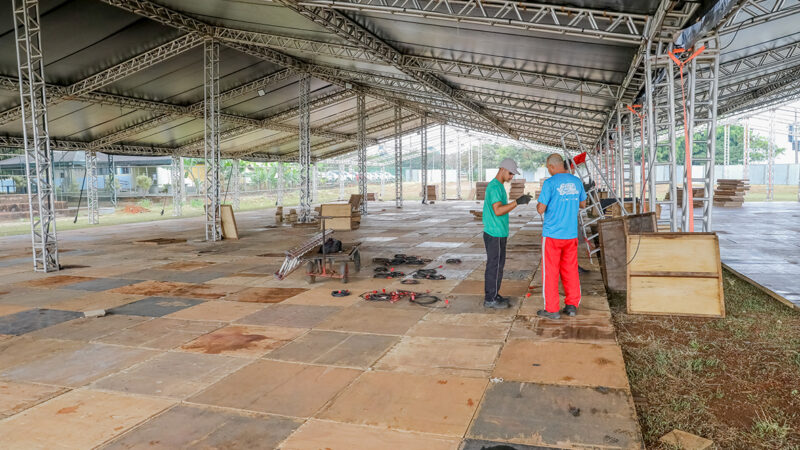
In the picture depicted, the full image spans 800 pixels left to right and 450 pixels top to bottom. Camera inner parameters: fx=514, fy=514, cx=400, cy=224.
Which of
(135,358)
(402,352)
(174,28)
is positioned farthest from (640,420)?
(174,28)

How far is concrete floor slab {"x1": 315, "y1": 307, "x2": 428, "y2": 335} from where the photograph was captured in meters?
5.89

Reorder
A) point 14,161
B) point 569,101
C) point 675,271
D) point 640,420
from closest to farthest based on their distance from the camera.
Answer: point 640,420 < point 675,271 < point 569,101 < point 14,161

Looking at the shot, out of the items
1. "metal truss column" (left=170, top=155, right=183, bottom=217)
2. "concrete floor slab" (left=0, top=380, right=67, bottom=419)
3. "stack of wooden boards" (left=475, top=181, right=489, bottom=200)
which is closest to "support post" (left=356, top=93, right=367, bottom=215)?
"metal truss column" (left=170, top=155, right=183, bottom=217)

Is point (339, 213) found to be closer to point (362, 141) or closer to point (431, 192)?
point (362, 141)

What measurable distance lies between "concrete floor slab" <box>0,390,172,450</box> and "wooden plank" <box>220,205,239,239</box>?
12.6 metres

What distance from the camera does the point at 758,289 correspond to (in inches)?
295

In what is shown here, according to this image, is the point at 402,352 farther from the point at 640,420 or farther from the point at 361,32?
the point at 361,32

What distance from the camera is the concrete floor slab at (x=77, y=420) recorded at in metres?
3.38

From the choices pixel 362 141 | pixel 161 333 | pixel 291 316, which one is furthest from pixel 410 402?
pixel 362 141

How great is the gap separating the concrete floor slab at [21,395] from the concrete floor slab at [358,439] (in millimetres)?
2223

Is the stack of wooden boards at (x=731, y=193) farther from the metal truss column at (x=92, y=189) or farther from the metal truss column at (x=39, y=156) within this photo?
the metal truss column at (x=92, y=189)

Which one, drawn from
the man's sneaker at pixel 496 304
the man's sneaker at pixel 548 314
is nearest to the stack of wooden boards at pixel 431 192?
the man's sneaker at pixel 496 304

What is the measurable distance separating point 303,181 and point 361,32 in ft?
28.2

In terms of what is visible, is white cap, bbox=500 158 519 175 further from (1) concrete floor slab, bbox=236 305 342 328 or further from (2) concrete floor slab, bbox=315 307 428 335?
(1) concrete floor slab, bbox=236 305 342 328
